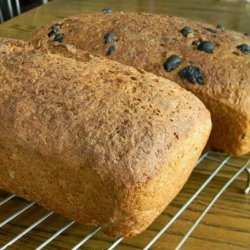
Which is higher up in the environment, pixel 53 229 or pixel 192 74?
pixel 192 74

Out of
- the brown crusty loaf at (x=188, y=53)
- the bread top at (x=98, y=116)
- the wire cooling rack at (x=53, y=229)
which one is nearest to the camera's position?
the bread top at (x=98, y=116)

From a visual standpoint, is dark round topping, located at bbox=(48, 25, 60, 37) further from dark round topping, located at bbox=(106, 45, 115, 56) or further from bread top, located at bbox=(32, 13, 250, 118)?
dark round topping, located at bbox=(106, 45, 115, 56)

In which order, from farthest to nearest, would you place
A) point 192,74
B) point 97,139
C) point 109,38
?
point 109,38, point 192,74, point 97,139

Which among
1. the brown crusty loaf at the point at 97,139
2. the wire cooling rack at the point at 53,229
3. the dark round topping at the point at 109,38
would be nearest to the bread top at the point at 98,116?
the brown crusty loaf at the point at 97,139

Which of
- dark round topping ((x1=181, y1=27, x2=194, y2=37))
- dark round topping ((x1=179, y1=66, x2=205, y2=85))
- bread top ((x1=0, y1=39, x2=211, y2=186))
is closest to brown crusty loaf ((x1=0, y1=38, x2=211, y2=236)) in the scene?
bread top ((x1=0, y1=39, x2=211, y2=186))

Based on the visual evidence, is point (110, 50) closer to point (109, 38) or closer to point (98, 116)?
point (109, 38)

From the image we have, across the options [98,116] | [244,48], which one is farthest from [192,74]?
[98,116]

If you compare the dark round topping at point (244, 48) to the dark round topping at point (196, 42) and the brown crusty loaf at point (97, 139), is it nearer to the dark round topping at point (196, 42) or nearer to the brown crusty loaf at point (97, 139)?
the dark round topping at point (196, 42)
